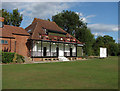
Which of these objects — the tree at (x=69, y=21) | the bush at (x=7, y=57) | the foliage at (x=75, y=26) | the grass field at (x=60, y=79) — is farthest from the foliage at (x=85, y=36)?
the grass field at (x=60, y=79)

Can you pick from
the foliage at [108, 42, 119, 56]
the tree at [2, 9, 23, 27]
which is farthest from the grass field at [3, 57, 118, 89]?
the foliage at [108, 42, 119, 56]

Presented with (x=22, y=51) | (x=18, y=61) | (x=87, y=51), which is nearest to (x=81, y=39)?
(x=87, y=51)

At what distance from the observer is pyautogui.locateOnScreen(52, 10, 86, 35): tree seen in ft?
185

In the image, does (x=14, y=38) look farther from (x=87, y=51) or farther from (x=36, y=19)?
(x=87, y=51)

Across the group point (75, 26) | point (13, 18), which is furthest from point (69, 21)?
point (13, 18)

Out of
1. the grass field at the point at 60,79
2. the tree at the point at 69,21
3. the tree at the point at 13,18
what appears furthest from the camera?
the tree at the point at 69,21

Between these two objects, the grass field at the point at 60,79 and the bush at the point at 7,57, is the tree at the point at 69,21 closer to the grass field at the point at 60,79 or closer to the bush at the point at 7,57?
the bush at the point at 7,57

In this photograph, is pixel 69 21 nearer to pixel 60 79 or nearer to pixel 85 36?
pixel 85 36

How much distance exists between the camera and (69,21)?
186 feet

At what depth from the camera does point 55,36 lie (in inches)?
1382

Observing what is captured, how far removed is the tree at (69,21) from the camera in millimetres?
56328

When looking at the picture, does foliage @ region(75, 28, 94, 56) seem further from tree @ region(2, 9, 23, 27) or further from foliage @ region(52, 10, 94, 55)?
tree @ region(2, 9, 23, 27)

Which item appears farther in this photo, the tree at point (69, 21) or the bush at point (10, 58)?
the tree at point (69, 21)

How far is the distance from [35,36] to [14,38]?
448 cm
